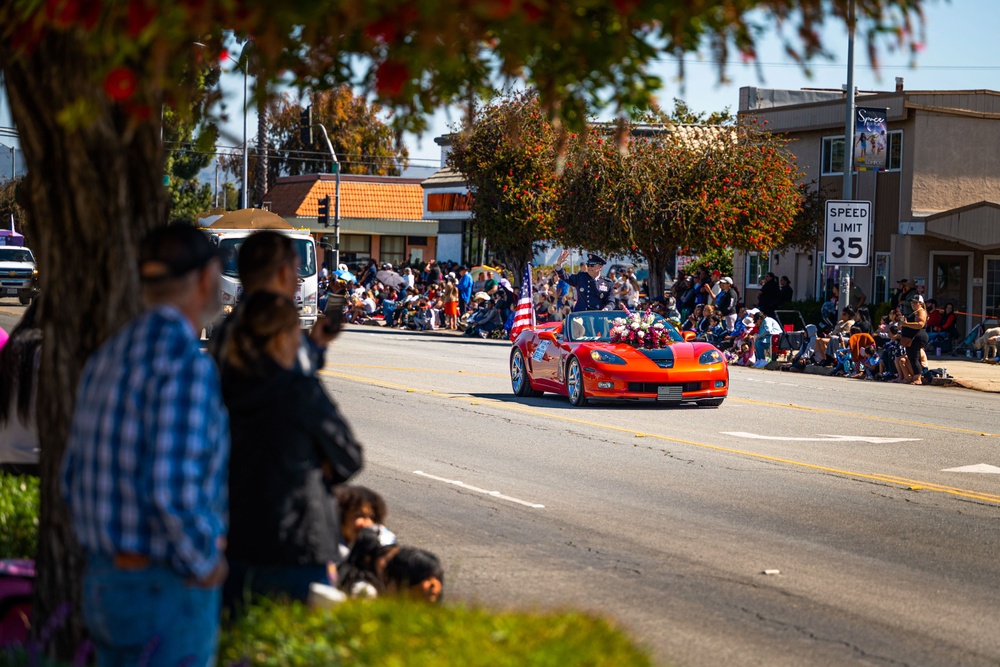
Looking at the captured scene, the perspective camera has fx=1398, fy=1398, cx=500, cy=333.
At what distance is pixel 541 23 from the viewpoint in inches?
→ 157

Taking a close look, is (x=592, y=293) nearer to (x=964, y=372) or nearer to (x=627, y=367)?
(x=964, y=372)

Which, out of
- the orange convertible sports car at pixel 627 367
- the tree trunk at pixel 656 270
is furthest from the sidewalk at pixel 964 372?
the tree trunk at pixel 656 270

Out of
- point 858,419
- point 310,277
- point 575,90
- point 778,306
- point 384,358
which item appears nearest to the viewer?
point 575,90

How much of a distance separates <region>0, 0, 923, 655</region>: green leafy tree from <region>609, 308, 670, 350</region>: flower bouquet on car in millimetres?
13964

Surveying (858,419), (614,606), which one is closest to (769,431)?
(858,419)

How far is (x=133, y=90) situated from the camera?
3.89 meters

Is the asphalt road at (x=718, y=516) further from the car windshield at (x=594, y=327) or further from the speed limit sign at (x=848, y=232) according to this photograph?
the speed limit sign at (x=848, y=232)

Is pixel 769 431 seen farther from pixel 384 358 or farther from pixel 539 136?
pixel 539 136

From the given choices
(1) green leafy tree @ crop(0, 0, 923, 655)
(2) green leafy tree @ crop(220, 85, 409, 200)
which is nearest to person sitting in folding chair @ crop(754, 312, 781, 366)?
(1) green leafy tree @ crop(0, 0, 923, 655)

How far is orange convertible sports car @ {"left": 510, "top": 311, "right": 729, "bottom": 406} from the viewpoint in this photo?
61.6ft

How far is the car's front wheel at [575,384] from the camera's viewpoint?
19.1 meters

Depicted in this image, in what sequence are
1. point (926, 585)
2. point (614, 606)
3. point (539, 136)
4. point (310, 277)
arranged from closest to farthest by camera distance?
1. point (614, 606)
2. point (926, 585)
3. point (310, 277)
4. point (539, 136)

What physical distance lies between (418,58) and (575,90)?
1154 mm

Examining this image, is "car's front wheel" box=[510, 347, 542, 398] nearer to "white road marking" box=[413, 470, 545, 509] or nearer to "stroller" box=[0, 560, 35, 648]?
"white road marking" box=[413, 470, 545, 509]
